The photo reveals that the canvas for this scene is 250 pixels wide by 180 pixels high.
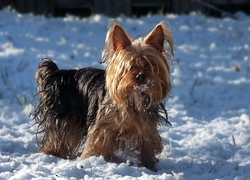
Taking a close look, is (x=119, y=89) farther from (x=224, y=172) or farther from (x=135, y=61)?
(x=224, y=172)

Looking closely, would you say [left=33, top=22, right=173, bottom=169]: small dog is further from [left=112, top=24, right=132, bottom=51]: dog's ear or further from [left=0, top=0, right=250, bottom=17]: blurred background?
[left=0, top=0, right=250, bottom=17]: blurred background

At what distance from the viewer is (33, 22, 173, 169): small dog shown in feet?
17.4

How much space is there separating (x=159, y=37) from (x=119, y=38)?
355 millimetres

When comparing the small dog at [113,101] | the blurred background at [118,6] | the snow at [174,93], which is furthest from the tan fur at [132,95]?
the blurred background at [118,6]

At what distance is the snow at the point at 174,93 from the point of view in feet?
18.5

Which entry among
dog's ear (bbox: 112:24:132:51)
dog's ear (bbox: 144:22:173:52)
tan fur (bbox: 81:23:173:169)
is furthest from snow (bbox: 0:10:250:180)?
dog's ear (bbox: 112:24:132:51)

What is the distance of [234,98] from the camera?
842 centimetres

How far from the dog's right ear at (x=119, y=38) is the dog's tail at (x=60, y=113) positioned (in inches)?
34.0

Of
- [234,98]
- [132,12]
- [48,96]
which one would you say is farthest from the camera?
[132,12]

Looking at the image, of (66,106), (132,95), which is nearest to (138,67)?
(132,95)

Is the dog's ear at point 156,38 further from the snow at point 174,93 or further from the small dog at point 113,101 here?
the snow at point 174,93

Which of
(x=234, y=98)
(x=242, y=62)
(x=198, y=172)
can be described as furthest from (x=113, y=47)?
(x=242, y=62)

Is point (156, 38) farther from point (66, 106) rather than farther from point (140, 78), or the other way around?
point (66, 106)

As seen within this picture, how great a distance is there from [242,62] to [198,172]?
4.38 meters
